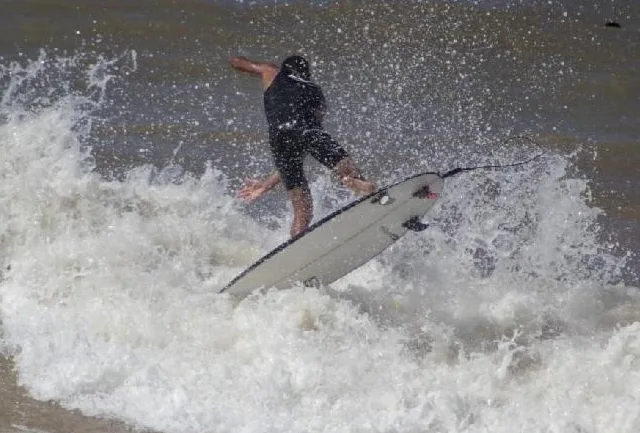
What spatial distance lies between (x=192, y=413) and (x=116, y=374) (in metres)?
0.55

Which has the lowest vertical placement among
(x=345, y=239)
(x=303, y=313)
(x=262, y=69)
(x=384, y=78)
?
(x=303, y=313)

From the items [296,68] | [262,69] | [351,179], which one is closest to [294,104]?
[296,68]

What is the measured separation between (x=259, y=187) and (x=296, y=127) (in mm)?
654

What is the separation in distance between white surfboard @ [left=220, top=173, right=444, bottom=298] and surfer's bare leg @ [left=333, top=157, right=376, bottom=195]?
12 cm

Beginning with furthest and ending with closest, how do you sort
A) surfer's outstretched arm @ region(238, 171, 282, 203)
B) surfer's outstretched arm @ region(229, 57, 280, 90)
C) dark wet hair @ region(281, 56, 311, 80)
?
surfer's outstretched arm @ region(238, 171, 282, 203) < surfer's outstretched arm @ region(229, 57, 280, 90) < dark wet hair @ region(281, 56, 311, 80)

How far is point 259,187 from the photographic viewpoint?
759 cm

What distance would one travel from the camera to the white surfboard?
6.68 m

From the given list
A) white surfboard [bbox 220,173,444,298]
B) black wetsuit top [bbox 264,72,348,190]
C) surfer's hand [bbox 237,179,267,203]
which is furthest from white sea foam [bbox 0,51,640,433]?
black wetsuit top [bbox 264,72,348,190]

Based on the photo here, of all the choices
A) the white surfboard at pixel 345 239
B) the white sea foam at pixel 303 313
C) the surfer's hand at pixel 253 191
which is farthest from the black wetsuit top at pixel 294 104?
the white sea foam at pixel 303 313

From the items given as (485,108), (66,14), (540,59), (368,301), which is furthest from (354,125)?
(66,14)

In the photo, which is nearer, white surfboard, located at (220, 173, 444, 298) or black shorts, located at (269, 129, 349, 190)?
white surfboard, located at (220, 173, 444, 298)

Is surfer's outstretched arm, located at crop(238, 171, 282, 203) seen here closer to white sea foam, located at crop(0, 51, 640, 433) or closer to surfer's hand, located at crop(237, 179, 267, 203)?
surfer's hand, located at crop(237, 179, 267, 203)

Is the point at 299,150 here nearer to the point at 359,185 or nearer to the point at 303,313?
the point at 359,185

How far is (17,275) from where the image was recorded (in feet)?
23.7
